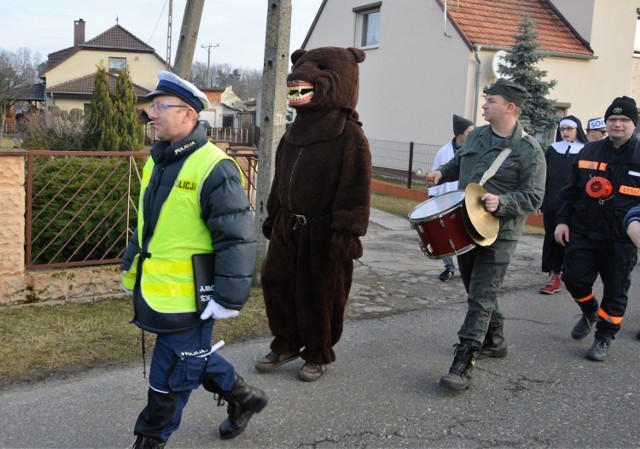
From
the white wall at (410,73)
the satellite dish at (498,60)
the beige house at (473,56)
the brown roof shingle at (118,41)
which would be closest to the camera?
the satellite dish at (498,60)

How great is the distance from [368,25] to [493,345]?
1767 centimetres

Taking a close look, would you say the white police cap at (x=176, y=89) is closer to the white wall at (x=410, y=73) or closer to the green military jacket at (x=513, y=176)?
the green military jacket at (x=513, y=176)

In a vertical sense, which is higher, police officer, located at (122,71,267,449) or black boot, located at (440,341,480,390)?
police officer, located at (122,71,267,449)

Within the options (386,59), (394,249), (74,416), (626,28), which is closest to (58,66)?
(386,59)

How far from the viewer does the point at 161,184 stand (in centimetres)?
316

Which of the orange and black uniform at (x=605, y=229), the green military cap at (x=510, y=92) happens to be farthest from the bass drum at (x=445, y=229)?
the orange and black uniform at (x=605, y=229)

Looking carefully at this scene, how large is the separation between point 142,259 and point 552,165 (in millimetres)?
5239

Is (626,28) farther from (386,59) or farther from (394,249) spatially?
(394,249)

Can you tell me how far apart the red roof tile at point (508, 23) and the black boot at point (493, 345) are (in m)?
12.6

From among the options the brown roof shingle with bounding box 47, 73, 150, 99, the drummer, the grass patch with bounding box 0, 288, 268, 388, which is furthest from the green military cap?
the brown roof shingle with bounding box 47, 73, 150, 99

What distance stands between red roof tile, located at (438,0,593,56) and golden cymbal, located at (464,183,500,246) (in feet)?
42.1

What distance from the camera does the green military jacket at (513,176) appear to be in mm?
4539

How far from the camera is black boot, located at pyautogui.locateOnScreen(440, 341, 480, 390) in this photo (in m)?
4.33

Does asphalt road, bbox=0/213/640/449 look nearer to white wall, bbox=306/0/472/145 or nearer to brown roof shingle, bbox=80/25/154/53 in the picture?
white wall, bbox=306/0/472/145
